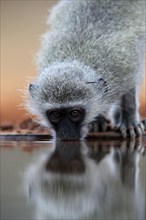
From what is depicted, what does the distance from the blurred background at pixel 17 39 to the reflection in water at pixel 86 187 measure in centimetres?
348

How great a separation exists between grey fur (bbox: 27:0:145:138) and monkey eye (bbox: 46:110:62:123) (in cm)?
5

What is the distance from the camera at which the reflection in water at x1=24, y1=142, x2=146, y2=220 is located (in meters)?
1.08

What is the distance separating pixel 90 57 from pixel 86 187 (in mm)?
2288

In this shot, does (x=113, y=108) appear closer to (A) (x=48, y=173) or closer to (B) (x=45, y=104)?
(B) (x=45, y=104)

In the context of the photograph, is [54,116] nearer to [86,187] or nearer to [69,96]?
[69,96]

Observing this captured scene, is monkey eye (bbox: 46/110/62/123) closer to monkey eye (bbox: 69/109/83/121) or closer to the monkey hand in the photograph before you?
monkey eye (bbox: 69/109/83/121)

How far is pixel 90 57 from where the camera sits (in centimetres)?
355

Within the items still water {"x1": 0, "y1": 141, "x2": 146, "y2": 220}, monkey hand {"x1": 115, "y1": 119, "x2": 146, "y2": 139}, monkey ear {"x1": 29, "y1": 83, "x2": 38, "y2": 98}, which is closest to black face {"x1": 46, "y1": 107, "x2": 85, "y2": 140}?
monkey ear {"x1": 29, "y1": 83, "x2": 38, "y2": 98}

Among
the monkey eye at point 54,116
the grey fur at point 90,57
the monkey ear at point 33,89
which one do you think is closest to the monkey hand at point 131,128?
the grey fur at point 90,57

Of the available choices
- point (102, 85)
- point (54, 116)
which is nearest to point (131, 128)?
point (102, 85)

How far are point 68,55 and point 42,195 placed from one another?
7.97ft

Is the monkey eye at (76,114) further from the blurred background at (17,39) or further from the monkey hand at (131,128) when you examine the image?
the blurred background at (17,39)

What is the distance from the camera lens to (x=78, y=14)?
4047 millimetres

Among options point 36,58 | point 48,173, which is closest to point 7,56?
point 36,58
